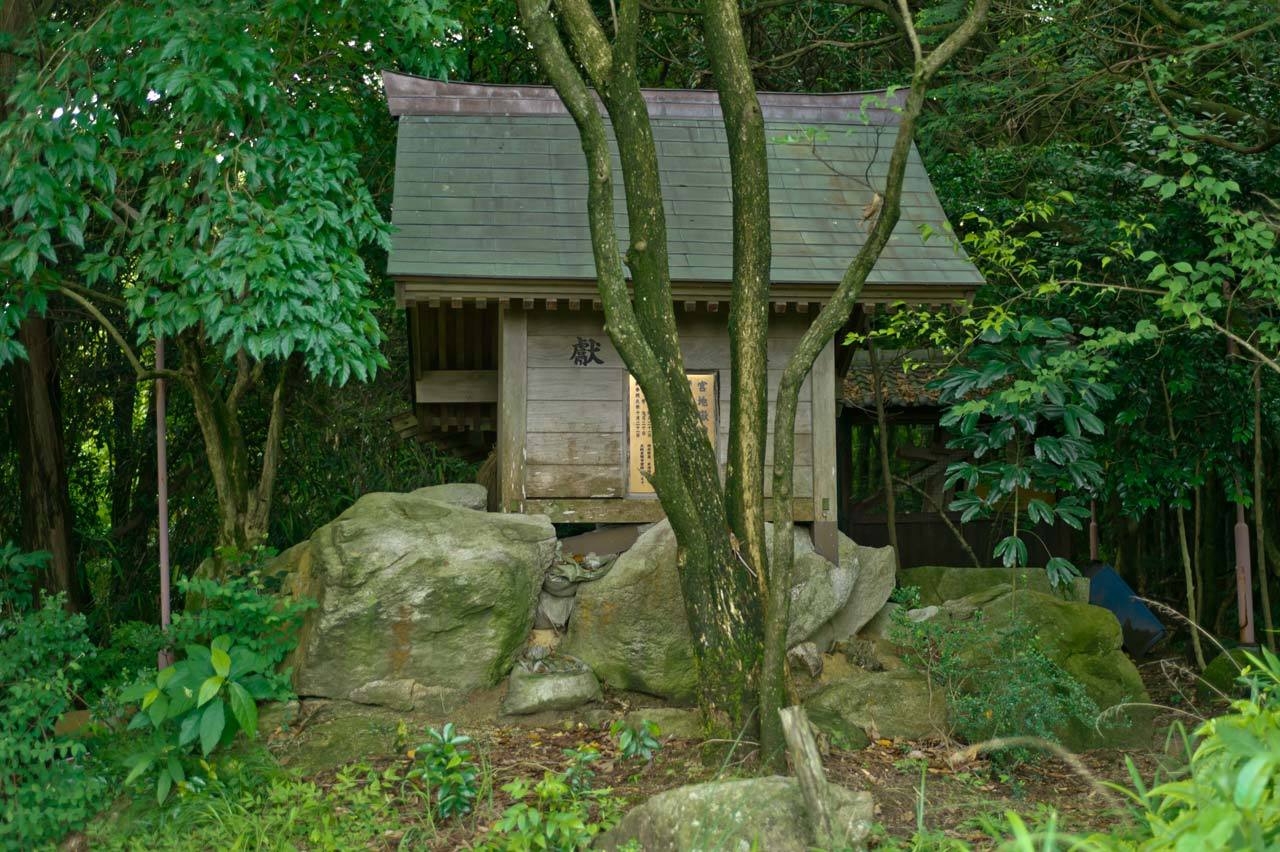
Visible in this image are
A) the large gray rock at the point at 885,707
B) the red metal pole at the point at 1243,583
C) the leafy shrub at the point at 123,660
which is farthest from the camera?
the red metal pole at the point at 1243,583

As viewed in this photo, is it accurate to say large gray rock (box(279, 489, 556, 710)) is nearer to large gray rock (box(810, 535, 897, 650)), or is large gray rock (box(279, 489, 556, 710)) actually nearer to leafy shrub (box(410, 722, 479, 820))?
leafy shrub (box(410, 722, 479, 820))

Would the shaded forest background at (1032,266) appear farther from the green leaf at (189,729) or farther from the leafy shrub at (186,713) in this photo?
the green leaf at (189,729)

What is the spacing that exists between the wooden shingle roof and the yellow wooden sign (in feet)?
2.91

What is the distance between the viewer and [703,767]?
6.32 m

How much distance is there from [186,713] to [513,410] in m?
3.50

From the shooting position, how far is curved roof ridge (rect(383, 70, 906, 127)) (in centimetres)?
1042

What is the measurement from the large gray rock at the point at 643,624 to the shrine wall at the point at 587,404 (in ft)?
2.81

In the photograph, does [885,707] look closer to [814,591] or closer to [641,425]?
[814,591]

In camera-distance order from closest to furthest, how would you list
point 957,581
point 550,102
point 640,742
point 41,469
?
point 640,742
point 957,581
point 550,102
point 41,469

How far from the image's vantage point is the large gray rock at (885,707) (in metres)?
7.44

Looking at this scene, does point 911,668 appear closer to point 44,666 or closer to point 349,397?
point 44,666

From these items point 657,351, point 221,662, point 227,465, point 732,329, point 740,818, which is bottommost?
point 740,818

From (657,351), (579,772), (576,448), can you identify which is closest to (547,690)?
(579,772)

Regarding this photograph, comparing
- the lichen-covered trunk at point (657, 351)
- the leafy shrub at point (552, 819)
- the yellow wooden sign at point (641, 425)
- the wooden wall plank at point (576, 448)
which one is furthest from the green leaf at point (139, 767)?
the yellow wooden sign at point (641, 425)
